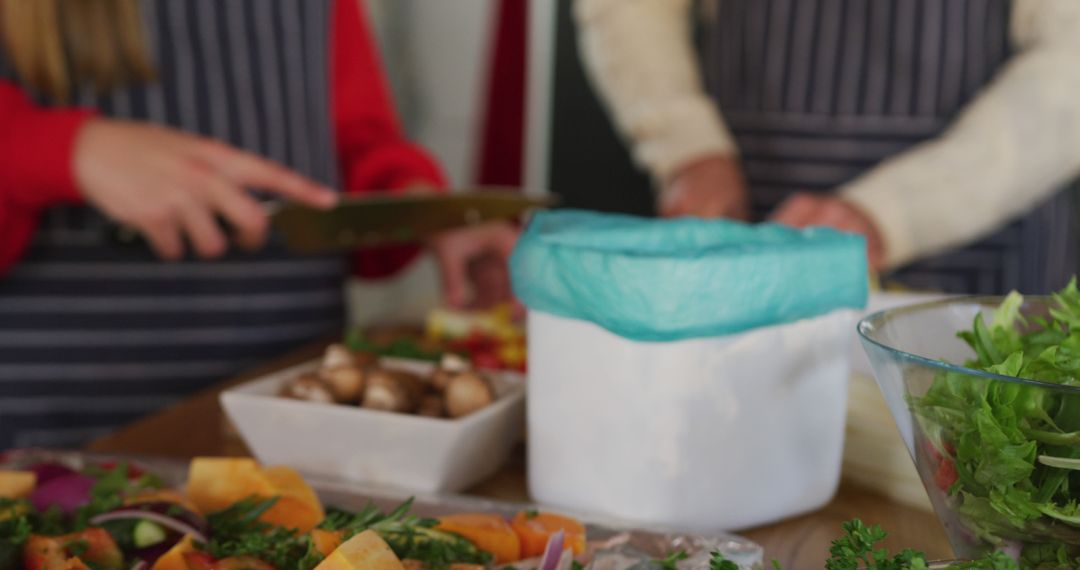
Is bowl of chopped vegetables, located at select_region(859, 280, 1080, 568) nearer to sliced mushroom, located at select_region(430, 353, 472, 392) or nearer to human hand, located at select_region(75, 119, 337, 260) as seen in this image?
sliced mushroom, located at select_region(430, 353, 472, 392)

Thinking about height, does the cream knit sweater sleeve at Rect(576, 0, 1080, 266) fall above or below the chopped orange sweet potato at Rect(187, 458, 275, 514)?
above

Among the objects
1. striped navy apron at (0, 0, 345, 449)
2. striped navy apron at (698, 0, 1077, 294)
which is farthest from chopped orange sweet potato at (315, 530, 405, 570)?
striped navy apron at (0, 0, 345, 449)

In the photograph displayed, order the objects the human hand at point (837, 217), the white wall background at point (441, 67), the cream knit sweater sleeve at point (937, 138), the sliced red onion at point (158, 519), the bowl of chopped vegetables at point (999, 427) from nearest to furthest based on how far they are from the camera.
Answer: the bowl of chopped vegetables at point (999, 427) → the sliced red onion at point (158, 519) → the cream knit sweater sleeve at point (937, 138) → the human hand at point (837, 217) → the white wall background at point (441, 67)

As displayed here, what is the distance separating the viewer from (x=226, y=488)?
0.59 meters

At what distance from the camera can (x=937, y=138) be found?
1.09m

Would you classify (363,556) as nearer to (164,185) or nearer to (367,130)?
(164,185)

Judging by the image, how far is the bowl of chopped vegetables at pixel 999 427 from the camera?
43 cm

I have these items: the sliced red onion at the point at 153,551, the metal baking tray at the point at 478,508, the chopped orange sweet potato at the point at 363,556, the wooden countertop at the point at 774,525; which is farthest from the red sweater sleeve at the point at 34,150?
the chopped orange sweet potato at the point at 363,556

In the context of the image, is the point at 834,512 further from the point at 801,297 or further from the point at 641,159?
the point at 641,159

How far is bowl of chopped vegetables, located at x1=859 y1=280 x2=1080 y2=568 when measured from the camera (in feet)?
1.40

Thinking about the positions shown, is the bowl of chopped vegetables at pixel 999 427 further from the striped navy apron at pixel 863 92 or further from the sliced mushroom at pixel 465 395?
the striped navy apron at pixel 863 92

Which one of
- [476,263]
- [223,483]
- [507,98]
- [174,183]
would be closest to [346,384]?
[223,483]

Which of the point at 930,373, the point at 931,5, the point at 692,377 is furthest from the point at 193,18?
the point at 930,373

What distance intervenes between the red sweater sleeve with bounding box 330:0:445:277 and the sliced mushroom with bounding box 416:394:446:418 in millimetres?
777
